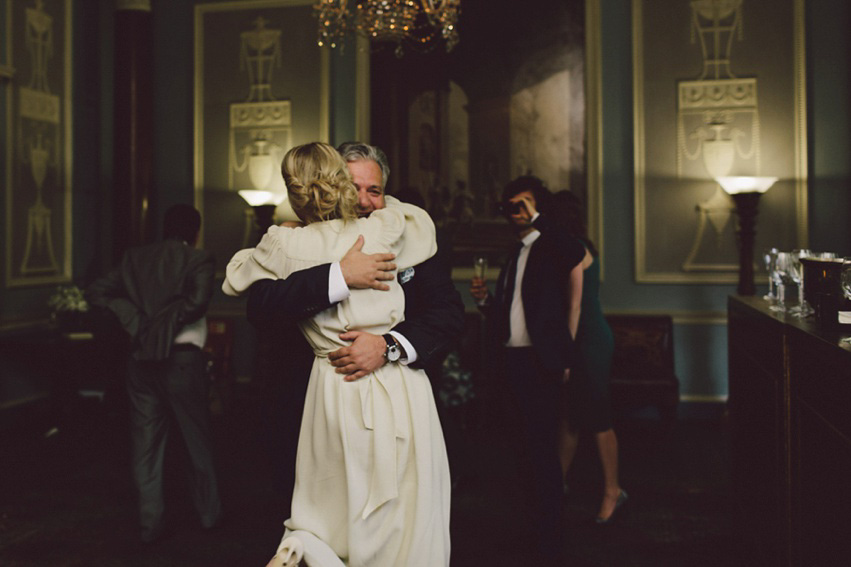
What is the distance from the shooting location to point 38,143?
18.5 feet

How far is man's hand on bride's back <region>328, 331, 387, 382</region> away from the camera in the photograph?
1.78 meters

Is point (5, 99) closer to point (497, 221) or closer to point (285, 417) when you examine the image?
point (497, 221)

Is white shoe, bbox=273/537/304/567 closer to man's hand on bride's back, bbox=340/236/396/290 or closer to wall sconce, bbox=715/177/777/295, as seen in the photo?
man's hand on bride's back, bbox=340/236/396/290

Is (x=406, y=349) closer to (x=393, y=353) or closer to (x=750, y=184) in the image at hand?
(x=393, y=353)

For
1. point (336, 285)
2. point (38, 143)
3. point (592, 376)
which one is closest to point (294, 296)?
point (336, 285)

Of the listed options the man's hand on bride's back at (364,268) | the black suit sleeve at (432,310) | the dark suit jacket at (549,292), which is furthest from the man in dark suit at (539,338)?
the man's hand on bride's back at (364,268)

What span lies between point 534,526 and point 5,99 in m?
4.77

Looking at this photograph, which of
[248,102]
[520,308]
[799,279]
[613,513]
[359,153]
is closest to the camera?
[359,153]

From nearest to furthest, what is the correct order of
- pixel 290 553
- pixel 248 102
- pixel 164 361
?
pixel 290 553, pixel 164 361, pixel 248 102

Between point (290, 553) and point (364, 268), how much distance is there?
0.69m

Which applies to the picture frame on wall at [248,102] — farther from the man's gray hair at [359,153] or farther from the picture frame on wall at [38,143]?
the man's gray hair at [359,153]

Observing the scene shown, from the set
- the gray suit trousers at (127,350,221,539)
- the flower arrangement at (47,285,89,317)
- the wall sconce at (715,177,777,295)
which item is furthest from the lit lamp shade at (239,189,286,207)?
the wall sconce at (715,177,777,295)

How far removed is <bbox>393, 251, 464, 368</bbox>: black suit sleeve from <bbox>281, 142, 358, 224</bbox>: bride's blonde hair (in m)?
0.33

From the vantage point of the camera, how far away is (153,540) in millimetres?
3275
